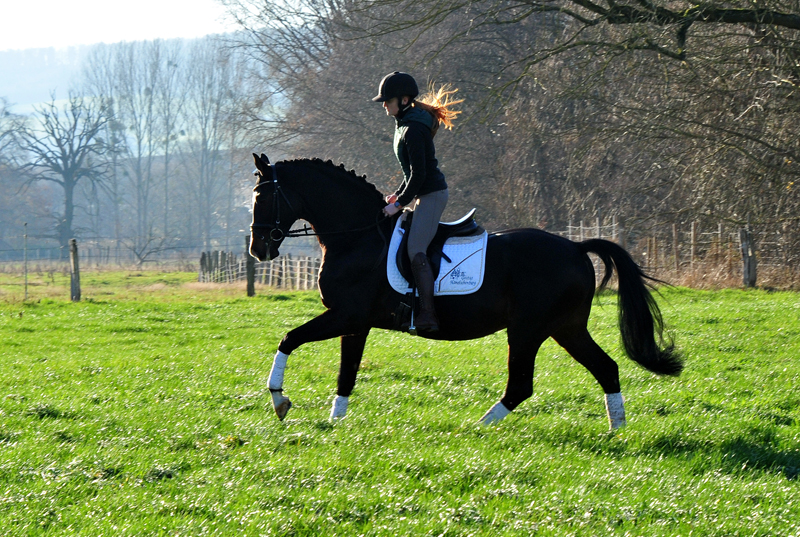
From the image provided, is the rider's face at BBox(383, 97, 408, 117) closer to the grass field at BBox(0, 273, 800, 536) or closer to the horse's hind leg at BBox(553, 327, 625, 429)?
the horse's hind leg at BBox(553, 327, 625, 429)

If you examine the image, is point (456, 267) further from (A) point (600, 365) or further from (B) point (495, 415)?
(A) point (600, 365)

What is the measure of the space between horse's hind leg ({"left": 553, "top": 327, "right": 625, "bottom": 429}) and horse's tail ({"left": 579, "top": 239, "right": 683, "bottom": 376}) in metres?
0.33

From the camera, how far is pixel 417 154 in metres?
7.02

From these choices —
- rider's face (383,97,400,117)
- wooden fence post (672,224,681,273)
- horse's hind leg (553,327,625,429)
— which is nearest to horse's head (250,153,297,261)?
rider's face (383,97,400,117)

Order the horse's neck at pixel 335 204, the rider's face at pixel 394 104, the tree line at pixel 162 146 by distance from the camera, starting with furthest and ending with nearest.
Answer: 1. the tree line at pixel 162 146
2. the horse's neck at pixel 335 204
3. the rider's face at pixel 394 104

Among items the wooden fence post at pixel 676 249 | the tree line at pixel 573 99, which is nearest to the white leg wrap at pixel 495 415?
the tree line at pixel 573 99

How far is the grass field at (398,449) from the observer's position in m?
4.54

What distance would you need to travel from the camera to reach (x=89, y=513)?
4.59 metres

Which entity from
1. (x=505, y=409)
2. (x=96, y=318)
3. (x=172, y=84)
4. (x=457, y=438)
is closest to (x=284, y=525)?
(x=457, y=438)

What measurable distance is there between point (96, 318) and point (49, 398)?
9.62 metres

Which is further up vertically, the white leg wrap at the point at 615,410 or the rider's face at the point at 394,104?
the rider's face at the point at 394,104

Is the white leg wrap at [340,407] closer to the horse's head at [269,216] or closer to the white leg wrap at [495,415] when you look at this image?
the white leg wrap at [495,415]

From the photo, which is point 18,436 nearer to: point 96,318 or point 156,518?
point 156,518

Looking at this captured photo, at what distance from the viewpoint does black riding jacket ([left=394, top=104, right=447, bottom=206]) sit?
7.03 m
